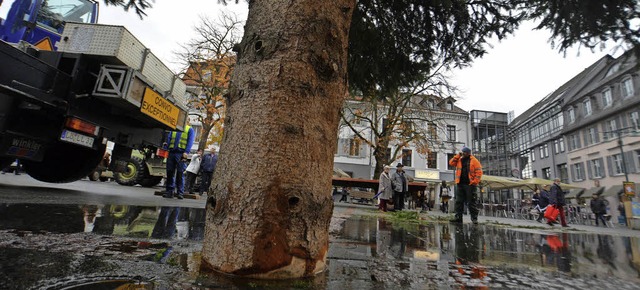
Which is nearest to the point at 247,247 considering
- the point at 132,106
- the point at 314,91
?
the point at 314,91

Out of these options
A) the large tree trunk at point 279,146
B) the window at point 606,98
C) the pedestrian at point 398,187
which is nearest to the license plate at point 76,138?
the large tree trunk at point 279,146

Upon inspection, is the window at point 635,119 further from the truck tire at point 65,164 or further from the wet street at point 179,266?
the truck tire at point 65,164

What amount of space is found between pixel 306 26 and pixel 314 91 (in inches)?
11.7

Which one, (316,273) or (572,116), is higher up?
(572,116)

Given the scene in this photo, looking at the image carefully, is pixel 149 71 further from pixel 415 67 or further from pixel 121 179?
pixel 121 179

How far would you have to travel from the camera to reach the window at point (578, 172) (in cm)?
3266

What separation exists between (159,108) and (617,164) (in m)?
38.1

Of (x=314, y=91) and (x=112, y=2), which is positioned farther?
(x=112, y=2)

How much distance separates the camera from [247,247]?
109 centimetres

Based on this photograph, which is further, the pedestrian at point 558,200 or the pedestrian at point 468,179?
the pedestrian at point 558,200

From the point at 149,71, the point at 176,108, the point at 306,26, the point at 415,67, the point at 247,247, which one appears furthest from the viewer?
the point at 176,108

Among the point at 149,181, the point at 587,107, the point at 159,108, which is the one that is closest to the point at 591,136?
the point at 587,107

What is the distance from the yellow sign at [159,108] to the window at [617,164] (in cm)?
3722

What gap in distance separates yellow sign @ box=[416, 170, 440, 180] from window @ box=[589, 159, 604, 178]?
15.1m
